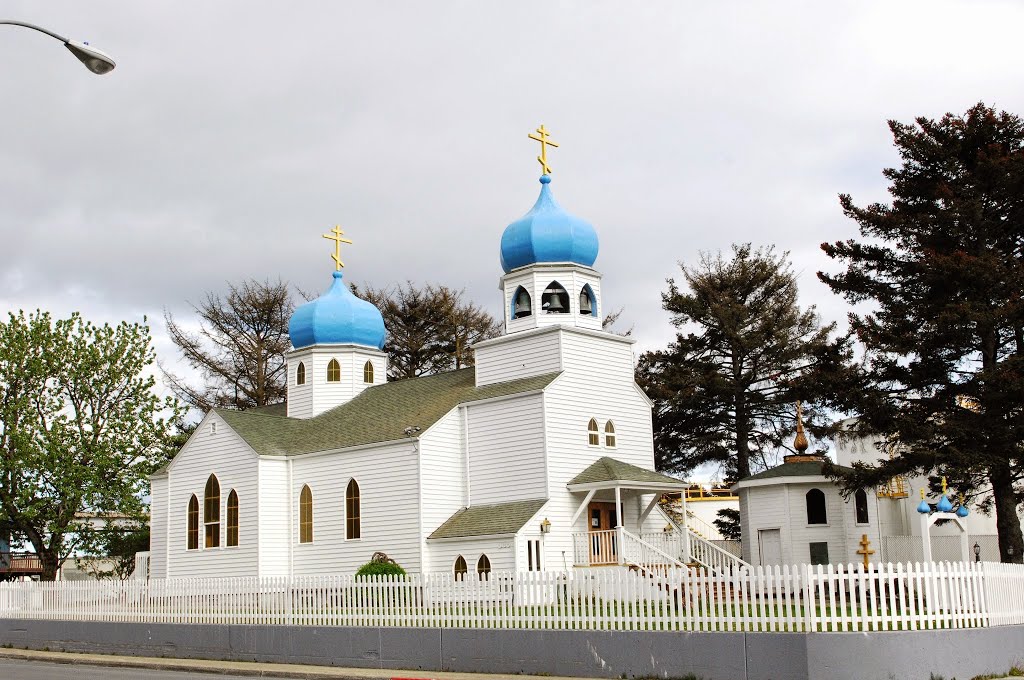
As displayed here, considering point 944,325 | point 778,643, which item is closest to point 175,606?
point 778,643

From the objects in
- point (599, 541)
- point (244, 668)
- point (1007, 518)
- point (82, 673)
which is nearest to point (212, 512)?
point (599, 541)

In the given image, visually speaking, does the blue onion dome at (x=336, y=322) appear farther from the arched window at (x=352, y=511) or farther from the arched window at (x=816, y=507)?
the arched window at (x=816, y=507)

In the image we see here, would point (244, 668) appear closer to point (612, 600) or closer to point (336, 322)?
point (612, 600)

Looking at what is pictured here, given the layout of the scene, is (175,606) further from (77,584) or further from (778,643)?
(778,643)

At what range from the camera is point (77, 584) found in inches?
1139

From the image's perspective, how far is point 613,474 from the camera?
30.3m

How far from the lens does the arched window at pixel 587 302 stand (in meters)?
33.9

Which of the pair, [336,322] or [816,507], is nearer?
[816,507]

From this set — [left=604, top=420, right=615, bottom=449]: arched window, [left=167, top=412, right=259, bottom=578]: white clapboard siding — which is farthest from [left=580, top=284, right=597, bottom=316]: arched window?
[left=167, top=412, right=259, bottom=578]: white clapboard siding

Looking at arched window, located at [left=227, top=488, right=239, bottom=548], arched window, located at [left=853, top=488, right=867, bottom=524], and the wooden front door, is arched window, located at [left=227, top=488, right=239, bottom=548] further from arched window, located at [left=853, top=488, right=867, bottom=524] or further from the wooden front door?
arched window, located at [left=853, top=488, right=867, bottom=524]

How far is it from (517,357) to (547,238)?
3677 millimetres

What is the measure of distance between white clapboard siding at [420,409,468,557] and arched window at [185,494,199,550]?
9.26m

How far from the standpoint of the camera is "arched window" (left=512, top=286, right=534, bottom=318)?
34.1 meters

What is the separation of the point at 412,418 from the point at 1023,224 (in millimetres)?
17519
